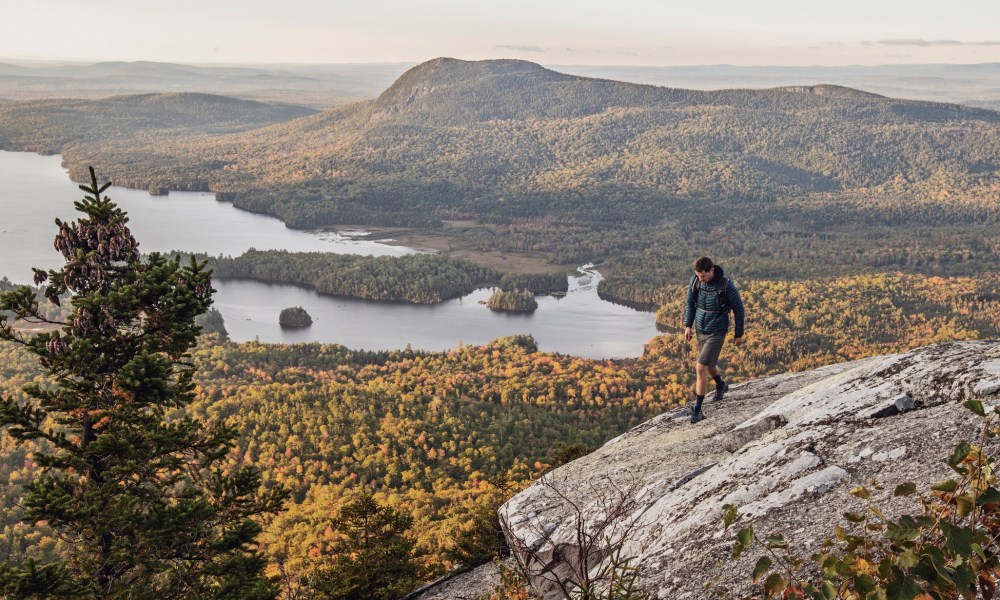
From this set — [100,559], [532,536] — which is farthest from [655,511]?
[100,559]

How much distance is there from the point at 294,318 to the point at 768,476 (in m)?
135

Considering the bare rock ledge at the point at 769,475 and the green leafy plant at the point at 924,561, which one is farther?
the bare rock ledge at the point at 769,475

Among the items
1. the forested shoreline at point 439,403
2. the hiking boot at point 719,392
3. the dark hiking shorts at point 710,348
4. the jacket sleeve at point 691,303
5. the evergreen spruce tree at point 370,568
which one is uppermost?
the jacket sleeve at point 691,303

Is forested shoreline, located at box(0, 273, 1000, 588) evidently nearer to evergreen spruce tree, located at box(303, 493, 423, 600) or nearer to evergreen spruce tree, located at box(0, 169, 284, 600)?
evergreen spruce tree, located at box(303, 493, 423, 600)

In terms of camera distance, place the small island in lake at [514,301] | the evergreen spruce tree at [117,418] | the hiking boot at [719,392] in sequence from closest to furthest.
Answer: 1. the evergreen spruce tree at [117,418]
2. the hiking boot at [719,392]
3. the small island in lake at [514,301]

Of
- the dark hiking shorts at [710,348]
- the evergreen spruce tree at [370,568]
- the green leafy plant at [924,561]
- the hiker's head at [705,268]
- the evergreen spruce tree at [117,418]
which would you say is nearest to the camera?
the green leafy plant at [924,561]

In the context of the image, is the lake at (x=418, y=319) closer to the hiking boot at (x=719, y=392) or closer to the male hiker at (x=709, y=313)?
the hiking boot at (x=719, y=392)

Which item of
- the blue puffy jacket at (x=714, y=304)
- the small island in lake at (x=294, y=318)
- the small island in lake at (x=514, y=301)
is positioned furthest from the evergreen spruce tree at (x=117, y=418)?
the small island in lake at (x=514, y=301)

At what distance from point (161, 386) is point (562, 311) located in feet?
460

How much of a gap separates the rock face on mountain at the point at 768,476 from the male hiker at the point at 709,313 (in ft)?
6.22

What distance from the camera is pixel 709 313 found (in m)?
16.8

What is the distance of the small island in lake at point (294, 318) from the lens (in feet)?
452

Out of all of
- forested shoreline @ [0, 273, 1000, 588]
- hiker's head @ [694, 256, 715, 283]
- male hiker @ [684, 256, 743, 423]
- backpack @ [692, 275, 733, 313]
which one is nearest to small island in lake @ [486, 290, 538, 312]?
forested shoreline @ [0, 273, 1000, 588]

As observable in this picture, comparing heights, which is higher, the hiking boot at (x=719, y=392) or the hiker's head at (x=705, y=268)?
the hiker's head at (x=705, y=268)
